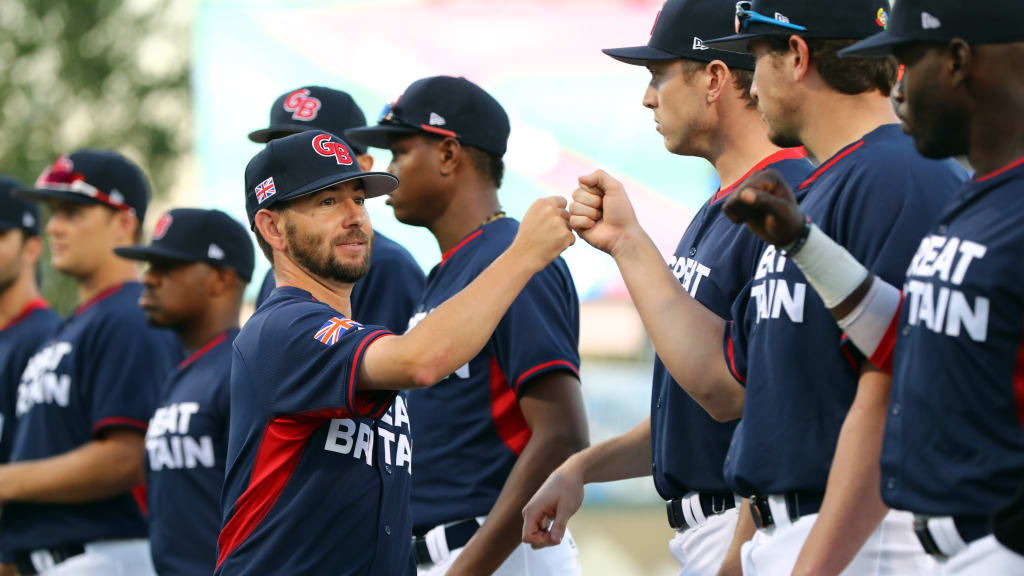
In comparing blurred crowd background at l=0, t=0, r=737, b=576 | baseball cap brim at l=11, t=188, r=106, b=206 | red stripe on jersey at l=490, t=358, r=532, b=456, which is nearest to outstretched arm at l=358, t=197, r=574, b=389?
red stripe on jersey at l=490, t=358, r=532, b=456

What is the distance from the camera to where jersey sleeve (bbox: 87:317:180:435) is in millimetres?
6117

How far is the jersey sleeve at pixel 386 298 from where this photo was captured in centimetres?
509

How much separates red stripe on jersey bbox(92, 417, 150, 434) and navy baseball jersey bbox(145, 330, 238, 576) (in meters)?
0.59

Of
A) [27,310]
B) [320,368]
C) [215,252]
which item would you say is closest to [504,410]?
[320,368]

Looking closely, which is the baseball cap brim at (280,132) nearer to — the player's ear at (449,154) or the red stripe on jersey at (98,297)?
the player's ear at (449,154)

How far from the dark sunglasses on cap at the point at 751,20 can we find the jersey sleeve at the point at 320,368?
1.23 m

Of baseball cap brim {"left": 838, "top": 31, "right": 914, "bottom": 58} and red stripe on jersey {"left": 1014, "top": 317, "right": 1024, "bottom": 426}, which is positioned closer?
red stripe on jersey {"left": 1014, "top": 317, "right": 1024, "bottom": 426}

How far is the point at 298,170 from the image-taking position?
12.6ft

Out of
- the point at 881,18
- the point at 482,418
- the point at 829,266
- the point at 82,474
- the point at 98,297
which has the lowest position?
the point at 82,474

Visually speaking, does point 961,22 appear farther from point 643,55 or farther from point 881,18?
point 643,55

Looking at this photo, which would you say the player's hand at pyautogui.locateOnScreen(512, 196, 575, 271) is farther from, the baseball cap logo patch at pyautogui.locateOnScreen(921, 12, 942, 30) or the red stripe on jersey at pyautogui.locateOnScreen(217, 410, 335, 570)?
the baseball cap logo patch at pyautogui.locateOnScreen(921, 12, 942, 30)

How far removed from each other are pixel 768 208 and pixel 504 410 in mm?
1979

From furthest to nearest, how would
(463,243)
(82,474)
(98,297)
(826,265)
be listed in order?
(98,297) < (82,474) < (463,243) < (826,265)

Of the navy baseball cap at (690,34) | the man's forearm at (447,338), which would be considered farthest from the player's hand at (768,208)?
the navy baseball cap at (690,34)
